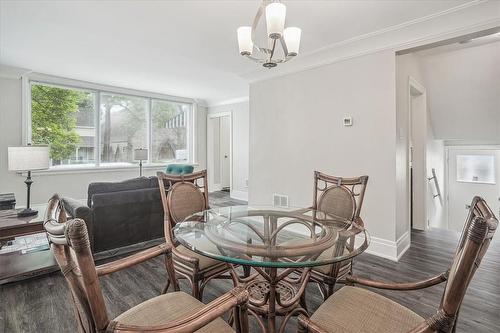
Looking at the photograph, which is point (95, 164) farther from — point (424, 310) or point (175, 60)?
point (424, 310)

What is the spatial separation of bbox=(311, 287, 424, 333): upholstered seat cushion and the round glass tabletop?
0.19 m

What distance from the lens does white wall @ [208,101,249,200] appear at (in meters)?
6.60

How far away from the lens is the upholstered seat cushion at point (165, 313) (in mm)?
1121

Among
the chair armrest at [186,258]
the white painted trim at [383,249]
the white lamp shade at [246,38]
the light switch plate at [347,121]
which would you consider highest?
the white lamp shade at [246,38]

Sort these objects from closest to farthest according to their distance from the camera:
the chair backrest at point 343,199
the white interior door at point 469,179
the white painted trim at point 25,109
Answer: the chair backrest at point 343,199 < the white painted trim at point 25,109 < the white interior door at point 469,179

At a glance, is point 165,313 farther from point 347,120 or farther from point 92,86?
point 92,86

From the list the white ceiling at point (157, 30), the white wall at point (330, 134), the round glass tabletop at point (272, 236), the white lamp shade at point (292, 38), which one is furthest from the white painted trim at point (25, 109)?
the white lamp shade at point (292, 38)

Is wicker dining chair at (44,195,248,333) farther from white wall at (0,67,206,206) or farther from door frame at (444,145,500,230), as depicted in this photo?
door frame at (444,145,500,230)

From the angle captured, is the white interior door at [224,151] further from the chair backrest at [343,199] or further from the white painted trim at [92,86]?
the chair backrest at [343,199]

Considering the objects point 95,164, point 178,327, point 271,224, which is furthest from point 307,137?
point 95,164

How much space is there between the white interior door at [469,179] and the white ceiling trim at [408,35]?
3.57m

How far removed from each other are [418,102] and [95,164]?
612 cm

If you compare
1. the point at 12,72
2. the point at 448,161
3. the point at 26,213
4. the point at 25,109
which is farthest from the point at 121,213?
the point at 448,161

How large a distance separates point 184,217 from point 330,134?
87.9 inches
